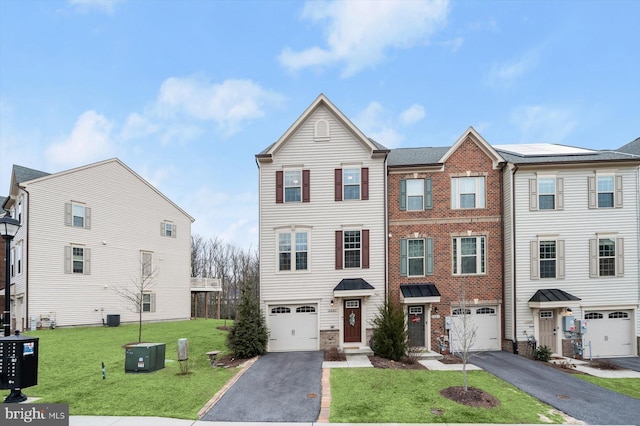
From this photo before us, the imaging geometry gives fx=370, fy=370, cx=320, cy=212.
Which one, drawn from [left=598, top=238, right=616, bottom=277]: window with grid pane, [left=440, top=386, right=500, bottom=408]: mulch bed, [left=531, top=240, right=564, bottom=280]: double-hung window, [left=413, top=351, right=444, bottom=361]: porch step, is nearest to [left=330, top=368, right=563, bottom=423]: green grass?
[left=440, top=386, right=500, bottom=408]: mulch bed

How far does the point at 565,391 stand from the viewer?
11492mm

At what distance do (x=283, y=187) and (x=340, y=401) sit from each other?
33.6 feet

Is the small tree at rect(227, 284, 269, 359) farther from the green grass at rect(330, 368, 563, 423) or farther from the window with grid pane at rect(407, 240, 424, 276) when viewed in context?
the window with grid pane at rect(407, 240, 424, 276)

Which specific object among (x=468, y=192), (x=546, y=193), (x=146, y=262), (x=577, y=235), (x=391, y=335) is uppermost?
(x=468, y=192)

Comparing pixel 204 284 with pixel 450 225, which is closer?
pixel 450 225

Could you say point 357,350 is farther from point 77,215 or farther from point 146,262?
point 77,215

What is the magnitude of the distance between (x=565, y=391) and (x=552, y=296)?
6.24m

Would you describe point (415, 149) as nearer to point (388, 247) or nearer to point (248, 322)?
point (388, 247)

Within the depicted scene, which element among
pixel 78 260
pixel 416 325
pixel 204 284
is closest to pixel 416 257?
pixel 416 325

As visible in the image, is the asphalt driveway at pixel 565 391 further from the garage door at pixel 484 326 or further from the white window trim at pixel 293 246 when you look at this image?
the white window trim at pixel 293 246

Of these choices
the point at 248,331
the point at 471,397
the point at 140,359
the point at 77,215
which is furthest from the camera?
the point at 77,215

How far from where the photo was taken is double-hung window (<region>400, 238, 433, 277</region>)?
697 inches

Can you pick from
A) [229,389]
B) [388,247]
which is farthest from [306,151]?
[229,389]

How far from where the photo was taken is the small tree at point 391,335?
1505cm
